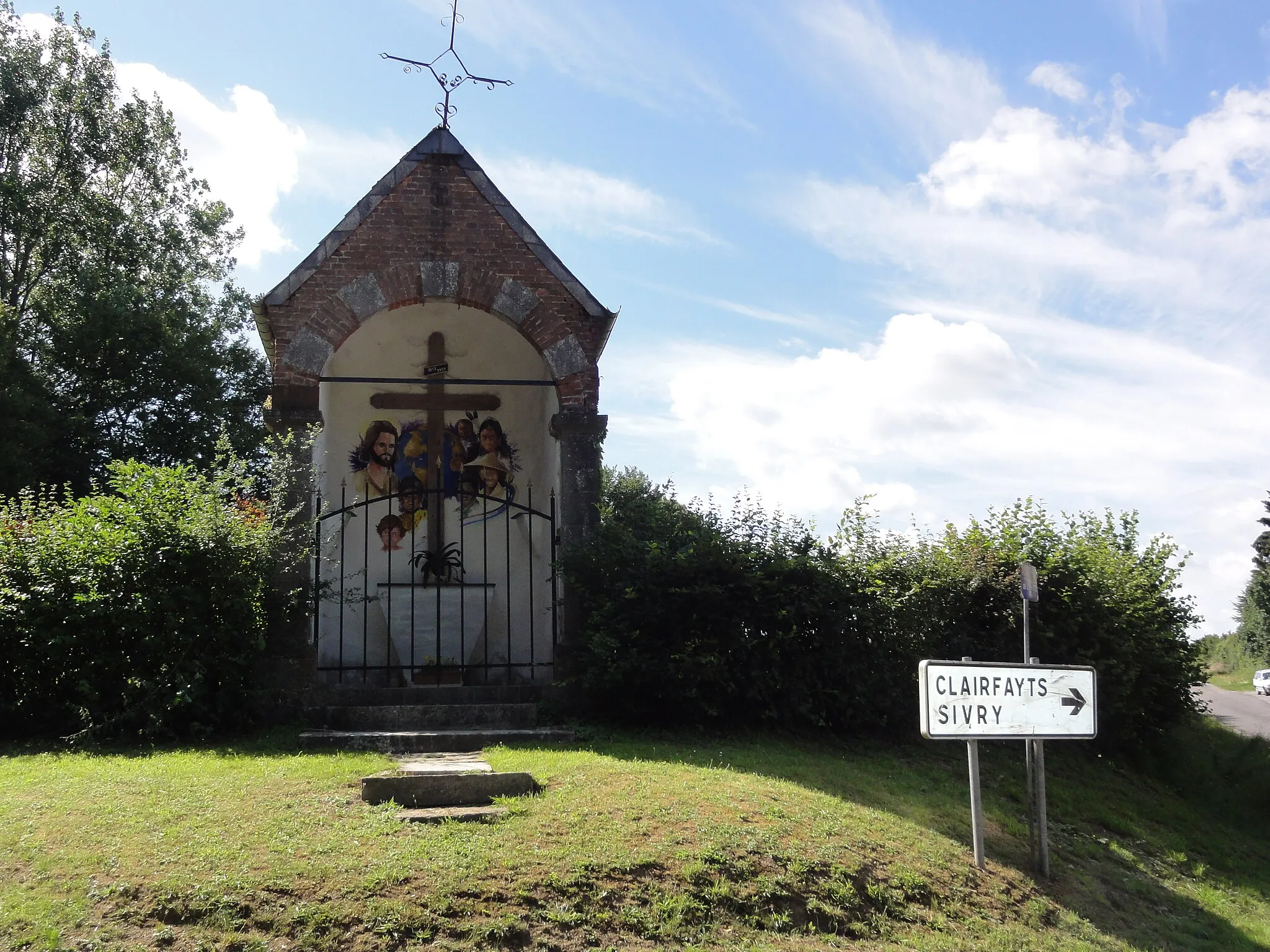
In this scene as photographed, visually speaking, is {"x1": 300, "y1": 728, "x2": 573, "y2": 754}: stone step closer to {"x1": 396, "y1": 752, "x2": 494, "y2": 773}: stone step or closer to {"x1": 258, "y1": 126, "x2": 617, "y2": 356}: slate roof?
{"x1": 396, "y1": 752, "x2": 494, "y2": 773}: stone step

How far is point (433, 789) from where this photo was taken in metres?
6.11

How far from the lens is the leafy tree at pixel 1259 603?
38.1m

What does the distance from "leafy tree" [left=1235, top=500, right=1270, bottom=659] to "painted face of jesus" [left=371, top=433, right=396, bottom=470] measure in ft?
117

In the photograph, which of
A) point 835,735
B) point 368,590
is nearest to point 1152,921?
point 835,735

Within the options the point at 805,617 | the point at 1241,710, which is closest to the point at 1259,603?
the point at 1241,710

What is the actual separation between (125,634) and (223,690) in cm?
88

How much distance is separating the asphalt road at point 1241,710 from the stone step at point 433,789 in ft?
33.3

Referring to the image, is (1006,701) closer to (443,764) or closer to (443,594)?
(443,764)

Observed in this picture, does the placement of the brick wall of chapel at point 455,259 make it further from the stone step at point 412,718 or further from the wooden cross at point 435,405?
the stone step at point 412,718

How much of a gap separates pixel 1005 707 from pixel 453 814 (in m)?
3.31

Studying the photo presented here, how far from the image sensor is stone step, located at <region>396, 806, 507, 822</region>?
5.72 metres

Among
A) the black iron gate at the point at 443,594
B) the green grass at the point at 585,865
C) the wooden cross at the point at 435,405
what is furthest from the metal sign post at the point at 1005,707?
the wooden cross at the point at 435,405

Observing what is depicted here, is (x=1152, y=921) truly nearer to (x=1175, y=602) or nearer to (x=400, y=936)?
(x=400, y=936)

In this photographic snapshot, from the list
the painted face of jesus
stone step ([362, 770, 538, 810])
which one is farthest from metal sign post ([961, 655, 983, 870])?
the painted face of jesus
